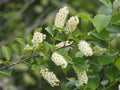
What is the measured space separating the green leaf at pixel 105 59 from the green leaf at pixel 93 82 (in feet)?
0.35

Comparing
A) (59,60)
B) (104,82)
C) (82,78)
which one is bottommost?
(104,82)

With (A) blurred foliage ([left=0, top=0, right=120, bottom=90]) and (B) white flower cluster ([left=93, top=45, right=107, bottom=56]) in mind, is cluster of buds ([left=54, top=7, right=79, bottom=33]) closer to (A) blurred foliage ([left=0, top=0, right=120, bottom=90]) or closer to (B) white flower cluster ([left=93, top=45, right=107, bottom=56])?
(A) blurred foliage ([left=0, top=0, right=120, bottom=90])

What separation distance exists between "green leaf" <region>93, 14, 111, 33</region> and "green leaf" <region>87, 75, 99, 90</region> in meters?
0.27

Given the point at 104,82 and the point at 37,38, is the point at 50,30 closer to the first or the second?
the point at 37,38

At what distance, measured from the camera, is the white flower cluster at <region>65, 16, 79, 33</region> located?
153 centimetres

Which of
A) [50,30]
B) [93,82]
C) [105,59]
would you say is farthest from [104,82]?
[50,30]

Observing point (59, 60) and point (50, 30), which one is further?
point (50, 30)

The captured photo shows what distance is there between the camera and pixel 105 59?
1.62m

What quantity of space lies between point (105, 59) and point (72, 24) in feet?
0.61

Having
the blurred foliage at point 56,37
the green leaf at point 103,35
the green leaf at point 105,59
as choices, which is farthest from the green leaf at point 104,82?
the green leaf at point 103,35

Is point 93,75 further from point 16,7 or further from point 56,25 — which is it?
point 16,7

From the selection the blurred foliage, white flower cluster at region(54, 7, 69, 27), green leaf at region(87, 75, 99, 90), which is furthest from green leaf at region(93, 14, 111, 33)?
green leaf at region(87, 75, 99, 90)

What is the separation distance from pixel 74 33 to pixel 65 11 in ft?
0.27

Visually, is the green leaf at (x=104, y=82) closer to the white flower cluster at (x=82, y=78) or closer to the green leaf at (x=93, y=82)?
the green leaf at (x=93, y=82)
